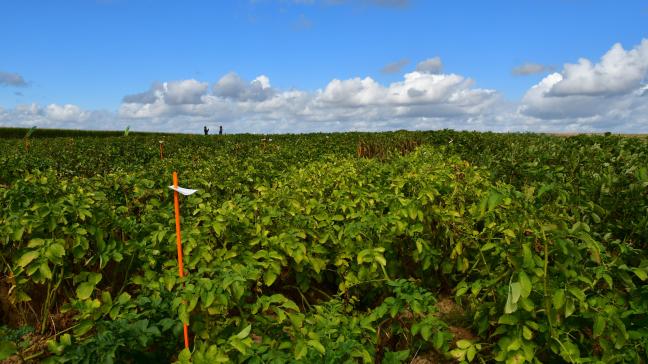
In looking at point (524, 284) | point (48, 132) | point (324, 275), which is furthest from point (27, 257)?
point (48, 132)

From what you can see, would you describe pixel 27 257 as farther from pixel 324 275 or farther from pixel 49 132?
pixel 49 132

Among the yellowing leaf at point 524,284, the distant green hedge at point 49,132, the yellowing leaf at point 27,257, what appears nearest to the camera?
the yellowing leaf at point 524,284

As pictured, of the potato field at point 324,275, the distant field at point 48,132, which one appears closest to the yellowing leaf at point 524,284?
the potato field at point 324,275

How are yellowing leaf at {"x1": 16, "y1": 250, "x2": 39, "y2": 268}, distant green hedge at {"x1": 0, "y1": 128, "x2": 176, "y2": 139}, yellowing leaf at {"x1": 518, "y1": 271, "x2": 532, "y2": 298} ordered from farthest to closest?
distant green hedge at {"x1": 0, "y1": 128, "x2": 176, "y2": 139}
yellowing leaf at {"x1": 16, "y1": 250, "x2": 39, "y2": 268}
yellowing leaf at {"x1": 518, "y1": 271, "x2": 532, "y2": 298}

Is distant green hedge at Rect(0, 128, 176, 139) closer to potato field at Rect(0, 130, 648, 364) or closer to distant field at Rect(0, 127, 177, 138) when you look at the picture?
distant field at Rect(0, 127, 177, 138)

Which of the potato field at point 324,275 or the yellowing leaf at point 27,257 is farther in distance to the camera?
the yellowing leaf at point 27,257

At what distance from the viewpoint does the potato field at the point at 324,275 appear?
245cm

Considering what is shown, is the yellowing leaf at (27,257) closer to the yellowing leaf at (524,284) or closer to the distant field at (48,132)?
the yellowing leaf at (524,284)

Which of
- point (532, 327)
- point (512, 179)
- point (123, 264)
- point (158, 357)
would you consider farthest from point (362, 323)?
point (512, 179)

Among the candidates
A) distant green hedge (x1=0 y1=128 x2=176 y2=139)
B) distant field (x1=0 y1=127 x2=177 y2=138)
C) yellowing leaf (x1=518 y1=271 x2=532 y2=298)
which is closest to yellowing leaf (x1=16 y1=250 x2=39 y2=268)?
yellowing leaf (x1=518 y1=271 x2=532 y2=298)

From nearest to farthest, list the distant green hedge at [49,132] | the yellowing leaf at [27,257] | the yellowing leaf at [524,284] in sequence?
the yellowing leaf at [524,284] → the yellowing leaf at [27,257] → the distant green hedge at [49,132]

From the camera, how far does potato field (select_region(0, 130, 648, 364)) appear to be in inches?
96.5

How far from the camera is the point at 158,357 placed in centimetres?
271

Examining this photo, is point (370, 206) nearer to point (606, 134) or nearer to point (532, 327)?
point (532, 327)
